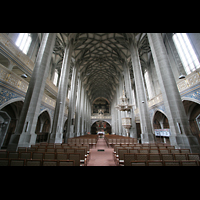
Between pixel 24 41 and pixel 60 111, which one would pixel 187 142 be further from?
pixel 24 41

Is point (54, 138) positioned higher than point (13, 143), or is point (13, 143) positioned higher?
point (54, 138)

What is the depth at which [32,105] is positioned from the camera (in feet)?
20.9

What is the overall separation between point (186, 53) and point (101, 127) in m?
31.2

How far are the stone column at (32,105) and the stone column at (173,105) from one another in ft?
27.8

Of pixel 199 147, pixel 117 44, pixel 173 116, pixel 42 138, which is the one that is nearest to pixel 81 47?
pixel 117 44

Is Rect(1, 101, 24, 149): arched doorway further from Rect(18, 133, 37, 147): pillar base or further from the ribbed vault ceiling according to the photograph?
the ribbed vault ceiling

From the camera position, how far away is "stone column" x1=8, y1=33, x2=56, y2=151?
18.3 ft

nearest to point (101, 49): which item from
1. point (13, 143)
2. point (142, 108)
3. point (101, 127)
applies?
point (142, 108)

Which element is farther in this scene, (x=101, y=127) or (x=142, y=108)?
(x=101, y=127)

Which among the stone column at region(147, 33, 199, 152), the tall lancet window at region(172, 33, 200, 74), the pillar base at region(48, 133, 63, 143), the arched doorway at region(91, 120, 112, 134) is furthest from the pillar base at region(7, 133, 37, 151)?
the arched doorway at region(91, 120, 112, 134)

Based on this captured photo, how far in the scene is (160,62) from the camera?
721 cm

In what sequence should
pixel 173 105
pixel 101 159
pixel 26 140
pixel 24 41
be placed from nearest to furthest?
1. pixel 101 159
2. pixel 26 140
3. pixel 173 105
4. pixel 24 41

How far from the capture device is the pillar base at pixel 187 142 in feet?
16.6
